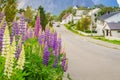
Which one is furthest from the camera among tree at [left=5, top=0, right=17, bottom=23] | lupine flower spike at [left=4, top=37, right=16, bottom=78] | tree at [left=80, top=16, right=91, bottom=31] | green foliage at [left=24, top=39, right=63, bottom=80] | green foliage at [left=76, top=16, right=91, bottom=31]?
tree at [left=80, top=16, right=91, bottom=31]

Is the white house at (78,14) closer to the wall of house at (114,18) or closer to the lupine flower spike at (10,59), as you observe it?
the wall of house at (114,18)

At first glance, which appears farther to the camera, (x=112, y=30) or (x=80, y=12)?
(x=80, y=12)

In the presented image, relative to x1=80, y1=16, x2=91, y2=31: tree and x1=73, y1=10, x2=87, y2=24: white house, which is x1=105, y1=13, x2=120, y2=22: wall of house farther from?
x1=73, y1=10, x2=87, y2=24: white house

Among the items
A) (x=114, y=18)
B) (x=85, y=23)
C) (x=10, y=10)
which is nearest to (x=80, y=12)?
(x=85, y=23)

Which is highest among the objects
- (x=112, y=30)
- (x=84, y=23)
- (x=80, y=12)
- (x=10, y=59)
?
(x=10, y=59)

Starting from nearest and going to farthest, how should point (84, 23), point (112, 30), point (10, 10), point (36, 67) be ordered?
1. point (36, 67)
2. point (10, 10)
3. point (112, 30)
4. point (84, 23)

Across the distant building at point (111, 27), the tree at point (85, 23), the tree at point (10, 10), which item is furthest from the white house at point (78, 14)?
the tree at point (10, 10)

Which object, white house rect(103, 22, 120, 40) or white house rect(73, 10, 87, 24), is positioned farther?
white house rect(73, 10, 87, 24)

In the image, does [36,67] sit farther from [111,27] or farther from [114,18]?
[114,18]

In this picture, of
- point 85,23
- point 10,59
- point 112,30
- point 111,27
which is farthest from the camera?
point 85,23

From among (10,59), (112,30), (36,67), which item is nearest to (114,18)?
(112,30)

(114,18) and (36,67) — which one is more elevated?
(36,67)

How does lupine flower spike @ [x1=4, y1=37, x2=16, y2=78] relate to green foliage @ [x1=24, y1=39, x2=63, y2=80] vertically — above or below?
above

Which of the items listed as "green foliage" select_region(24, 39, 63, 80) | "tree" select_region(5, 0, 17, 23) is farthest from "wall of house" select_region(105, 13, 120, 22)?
"green foliage" select_region(24, 39, 63, 80)
